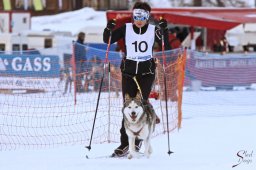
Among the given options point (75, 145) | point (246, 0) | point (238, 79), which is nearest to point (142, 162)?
point (75, 145)

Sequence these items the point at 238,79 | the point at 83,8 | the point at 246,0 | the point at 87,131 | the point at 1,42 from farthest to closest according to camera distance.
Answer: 1. the point at 246,0
2. the point at 83,8
3. the point at 1,42
4. the point at 238,79
5. the point at 87,131

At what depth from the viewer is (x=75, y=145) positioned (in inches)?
338

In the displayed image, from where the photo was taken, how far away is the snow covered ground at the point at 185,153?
6840 mm

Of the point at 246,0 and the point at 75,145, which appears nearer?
the point at 75,145

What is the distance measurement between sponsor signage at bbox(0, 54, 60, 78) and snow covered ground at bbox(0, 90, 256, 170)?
16.8 feet

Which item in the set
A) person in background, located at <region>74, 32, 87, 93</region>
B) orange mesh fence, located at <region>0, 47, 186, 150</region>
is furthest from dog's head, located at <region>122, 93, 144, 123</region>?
person in background, located at <region>74, 32, 87, 93</region>

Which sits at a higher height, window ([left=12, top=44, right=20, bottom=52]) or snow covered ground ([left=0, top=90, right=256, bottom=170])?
snow covered ground ([left=0, top=90, right=256, bottom=170])

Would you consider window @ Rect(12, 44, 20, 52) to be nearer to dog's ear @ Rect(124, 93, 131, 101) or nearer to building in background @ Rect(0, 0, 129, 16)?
building in background @ Rect(0, 0, 129, 16)

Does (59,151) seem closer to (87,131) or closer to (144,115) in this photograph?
(144,115)

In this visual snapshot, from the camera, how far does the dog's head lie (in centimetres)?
707

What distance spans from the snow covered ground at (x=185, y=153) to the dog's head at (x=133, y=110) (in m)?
0.41

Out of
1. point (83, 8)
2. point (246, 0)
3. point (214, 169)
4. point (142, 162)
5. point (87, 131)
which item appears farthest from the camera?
point (246, 0)

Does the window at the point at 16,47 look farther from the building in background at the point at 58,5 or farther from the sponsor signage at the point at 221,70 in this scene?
the building in background at the point at 58,5

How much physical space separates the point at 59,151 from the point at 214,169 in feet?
6.87
